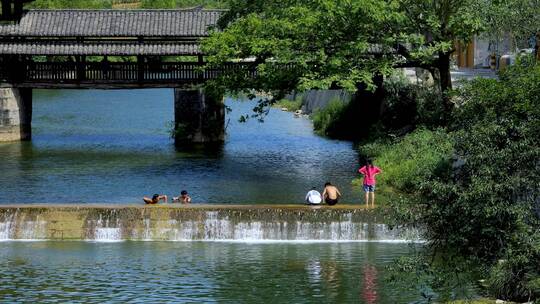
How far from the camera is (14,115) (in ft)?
169

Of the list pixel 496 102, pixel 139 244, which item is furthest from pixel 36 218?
pixel 496 102

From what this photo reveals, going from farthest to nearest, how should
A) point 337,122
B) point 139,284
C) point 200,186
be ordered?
1. point 337,122
2. point 200,186
3. point 139,284

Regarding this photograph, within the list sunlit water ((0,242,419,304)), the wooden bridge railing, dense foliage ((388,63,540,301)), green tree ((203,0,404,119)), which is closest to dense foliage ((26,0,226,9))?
the wooden bridge railing

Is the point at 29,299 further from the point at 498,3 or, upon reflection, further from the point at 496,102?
the point at 498,3

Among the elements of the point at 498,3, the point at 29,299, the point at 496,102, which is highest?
the point at 498,3

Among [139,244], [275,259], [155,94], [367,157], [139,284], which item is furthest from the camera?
[155,94]

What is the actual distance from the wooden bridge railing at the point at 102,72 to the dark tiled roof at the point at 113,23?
1492mm

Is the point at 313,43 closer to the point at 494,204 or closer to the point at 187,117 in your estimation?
the point at 187,117

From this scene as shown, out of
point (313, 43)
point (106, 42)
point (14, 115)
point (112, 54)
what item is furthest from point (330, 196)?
point (14, 115)

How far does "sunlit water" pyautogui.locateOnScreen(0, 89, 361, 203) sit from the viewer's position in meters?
36.4

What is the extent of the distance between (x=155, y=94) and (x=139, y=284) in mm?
60000

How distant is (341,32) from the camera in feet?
129

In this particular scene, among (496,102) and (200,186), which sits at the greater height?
(496,102)

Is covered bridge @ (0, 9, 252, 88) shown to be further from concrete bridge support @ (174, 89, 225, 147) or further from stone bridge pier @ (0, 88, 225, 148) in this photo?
concrete bridge support @ (174, 89, 225, 147)
